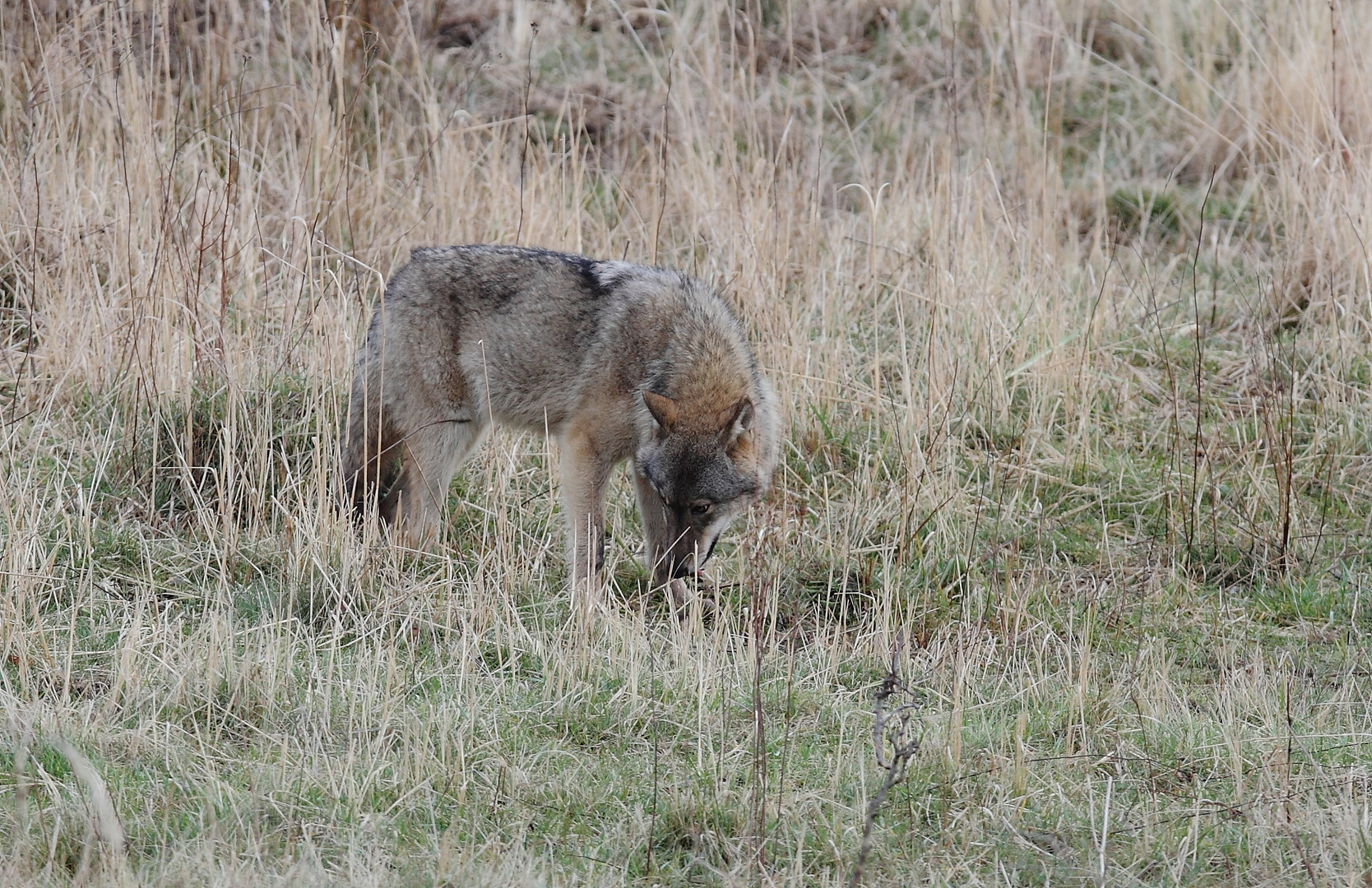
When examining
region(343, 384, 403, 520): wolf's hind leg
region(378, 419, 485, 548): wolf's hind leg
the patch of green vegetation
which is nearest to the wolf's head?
region(378, 419, 485, 548): wolf's hind leg

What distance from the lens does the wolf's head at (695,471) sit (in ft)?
18.7

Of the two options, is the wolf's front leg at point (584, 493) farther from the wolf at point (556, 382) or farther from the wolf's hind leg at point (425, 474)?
the wolf's hind leg at point (425, 474)

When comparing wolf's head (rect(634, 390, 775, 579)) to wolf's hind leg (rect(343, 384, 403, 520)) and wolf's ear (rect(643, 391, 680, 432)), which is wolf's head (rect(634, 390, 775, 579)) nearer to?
wolf's ear (rect(643, 391, 680, 432))

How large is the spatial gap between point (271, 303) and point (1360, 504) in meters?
5.44

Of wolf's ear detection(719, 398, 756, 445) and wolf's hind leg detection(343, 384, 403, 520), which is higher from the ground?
wolf's ear detection(719, 398, 756, 445)

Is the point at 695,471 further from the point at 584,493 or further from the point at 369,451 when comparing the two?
the point at 369,451

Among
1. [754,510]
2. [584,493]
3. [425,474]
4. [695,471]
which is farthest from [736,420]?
[425,474]

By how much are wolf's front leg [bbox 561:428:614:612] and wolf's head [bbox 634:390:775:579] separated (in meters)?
0.19

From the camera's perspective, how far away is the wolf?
5.93 m

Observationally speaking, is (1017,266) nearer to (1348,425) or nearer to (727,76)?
(1348,425)

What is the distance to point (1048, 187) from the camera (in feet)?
28.2

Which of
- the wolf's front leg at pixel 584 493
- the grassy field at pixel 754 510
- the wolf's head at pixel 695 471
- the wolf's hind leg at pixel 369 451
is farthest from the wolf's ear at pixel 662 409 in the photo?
the wolf's hind leg at pixel 369 451

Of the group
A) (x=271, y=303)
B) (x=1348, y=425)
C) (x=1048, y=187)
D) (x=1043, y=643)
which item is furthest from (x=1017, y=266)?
(x=271, y=303)

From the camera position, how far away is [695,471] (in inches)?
225
